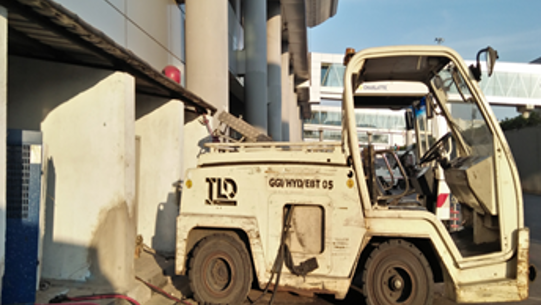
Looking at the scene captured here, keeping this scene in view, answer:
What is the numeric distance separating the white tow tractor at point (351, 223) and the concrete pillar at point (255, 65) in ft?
36.0

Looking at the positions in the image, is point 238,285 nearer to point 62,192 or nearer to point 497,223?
point 62,192

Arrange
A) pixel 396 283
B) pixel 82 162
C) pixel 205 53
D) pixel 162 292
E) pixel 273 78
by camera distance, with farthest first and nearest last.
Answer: pixel 273 78
pixel 205 53
pixel 162 292
pixel 82 162
pixel 396 283

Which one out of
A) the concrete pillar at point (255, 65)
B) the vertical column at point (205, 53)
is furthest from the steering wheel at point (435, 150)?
the concrete pillar at point (255, 65)

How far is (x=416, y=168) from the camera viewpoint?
6461mm

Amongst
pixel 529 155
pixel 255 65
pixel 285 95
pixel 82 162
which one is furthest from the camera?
pixel 285 95

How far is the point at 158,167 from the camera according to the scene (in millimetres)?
7520

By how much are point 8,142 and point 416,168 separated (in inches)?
219

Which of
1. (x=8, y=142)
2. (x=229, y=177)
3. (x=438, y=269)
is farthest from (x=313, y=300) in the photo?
(x=8, y=142)

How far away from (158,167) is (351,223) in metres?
4.23

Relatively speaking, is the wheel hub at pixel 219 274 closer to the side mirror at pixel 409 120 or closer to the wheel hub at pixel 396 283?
the wheel hub at pixel 396 283

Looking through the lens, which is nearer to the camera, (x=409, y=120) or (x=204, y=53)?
(x=409, y=120)

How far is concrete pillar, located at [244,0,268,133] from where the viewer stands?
16156 mm

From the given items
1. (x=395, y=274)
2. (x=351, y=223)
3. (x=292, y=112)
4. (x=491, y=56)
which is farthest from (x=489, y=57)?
(x=292, y=112)

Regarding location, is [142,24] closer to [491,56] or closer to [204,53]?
[204,53]
